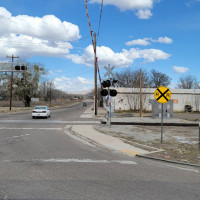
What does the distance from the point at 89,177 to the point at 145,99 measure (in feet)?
120

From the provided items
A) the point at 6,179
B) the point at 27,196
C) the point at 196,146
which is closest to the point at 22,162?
the point at 6,179

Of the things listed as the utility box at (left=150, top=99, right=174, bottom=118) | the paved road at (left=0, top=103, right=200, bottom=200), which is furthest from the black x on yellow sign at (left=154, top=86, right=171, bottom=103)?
the utility box at (left=150, top=99, right=174, bottom=118)

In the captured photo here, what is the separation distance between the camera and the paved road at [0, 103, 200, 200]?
181 inches

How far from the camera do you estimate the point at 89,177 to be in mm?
5684

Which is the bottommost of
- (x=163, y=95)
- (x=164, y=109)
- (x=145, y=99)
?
(x=164, y=109)

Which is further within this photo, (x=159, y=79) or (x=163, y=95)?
(x=159, y=79)

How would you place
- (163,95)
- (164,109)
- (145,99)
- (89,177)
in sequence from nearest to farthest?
(89,177)
(163,95)
(164,109)
(145,99)

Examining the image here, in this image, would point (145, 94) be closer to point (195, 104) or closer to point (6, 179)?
point (195, 104)

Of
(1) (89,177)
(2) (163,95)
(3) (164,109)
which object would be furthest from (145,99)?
(1) (89,177)

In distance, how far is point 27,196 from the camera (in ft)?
14.3

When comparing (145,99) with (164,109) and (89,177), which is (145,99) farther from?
(89,177)

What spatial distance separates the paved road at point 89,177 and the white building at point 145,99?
32643mm

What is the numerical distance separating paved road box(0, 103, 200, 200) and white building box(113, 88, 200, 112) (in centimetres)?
Result: 3264

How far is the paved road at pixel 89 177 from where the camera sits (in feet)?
15.1
